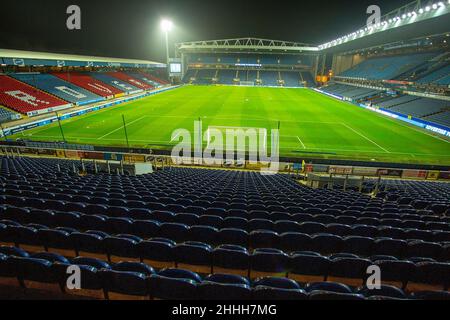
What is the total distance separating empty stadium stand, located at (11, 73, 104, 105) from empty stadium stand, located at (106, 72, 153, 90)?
1696cm

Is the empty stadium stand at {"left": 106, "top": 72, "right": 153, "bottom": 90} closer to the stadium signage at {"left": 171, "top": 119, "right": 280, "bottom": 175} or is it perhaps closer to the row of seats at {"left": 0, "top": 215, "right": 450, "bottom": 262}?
the stadium signage at {"left": 171, "top": 119, "right": 280, "bottom": 175}

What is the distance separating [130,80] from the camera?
208 ft

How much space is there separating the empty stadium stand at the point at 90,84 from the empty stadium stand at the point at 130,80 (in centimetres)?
846

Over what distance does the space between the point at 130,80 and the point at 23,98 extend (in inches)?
1236

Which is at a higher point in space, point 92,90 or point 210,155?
point 92,90

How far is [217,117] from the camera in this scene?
3400 cm

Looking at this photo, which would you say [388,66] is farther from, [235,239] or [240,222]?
[235,239]

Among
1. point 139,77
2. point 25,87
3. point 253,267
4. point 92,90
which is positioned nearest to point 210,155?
point 253,267

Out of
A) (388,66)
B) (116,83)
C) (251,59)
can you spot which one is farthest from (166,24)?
(388,66)

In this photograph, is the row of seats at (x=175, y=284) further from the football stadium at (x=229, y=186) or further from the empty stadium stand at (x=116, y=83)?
the empty stadium stand at (x=116, y=83)

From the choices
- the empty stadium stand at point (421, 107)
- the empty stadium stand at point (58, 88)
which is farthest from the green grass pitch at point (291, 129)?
the empty stadium stand at point (58, 88)

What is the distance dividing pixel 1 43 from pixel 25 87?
570cm

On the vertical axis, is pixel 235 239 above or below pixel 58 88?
below
